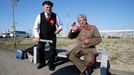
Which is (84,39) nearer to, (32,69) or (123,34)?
(32,69)

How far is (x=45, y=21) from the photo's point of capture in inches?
246

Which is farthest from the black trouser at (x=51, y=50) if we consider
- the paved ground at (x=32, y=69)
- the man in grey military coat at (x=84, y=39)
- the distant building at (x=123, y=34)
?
the distant building at (x=123, y=34)

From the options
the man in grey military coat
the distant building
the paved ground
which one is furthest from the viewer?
the distant building

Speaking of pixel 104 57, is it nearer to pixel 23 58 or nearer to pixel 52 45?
pixel 52 45

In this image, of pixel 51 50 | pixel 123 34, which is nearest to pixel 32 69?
pixel 51 50

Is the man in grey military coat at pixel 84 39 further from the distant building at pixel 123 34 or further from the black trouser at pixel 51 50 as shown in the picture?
the distant building at pixel 123 34

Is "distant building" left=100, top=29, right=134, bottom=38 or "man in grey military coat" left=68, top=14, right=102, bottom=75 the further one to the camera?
"distant building" left=100, top=29, right=134, bottom=38

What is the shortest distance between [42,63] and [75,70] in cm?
110

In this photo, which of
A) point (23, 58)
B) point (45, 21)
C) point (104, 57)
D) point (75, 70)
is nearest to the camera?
point (104, 57)

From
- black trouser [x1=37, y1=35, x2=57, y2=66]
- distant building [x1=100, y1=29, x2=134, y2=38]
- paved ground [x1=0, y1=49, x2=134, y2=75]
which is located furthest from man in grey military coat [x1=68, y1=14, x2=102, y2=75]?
distant building [x1=100, y1=29, x2=134, y2=38]

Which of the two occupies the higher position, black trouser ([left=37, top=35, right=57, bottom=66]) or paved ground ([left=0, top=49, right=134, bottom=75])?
black trouser ([left=37, top=35, right=57, bottom=66])

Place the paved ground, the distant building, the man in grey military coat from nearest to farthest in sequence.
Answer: the man in grey military coat → the paved ground → the distant building

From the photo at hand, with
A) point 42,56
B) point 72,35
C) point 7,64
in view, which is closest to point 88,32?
point 72,35

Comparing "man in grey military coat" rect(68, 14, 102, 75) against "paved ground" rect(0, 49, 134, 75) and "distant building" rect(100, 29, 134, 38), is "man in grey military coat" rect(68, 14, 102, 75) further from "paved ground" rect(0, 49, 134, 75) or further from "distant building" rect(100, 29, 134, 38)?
"distant building" rect(100, 29, 134, 38)
